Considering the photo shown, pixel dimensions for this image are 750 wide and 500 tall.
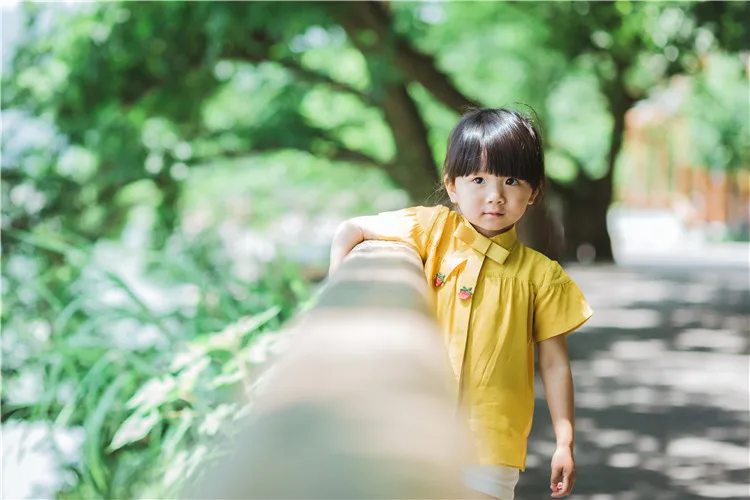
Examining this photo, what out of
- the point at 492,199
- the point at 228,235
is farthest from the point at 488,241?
the point at 228,235

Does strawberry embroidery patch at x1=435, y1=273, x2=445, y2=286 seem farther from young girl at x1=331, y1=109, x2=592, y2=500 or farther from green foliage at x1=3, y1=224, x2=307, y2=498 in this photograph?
green foliage at x1=3, y1=224, x2=307, y2=498

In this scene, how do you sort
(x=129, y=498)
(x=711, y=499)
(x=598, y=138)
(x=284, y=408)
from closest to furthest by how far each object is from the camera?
(x=284, y=408), (x=129, y=498), (x=711, y=499), (x=598, y=138)

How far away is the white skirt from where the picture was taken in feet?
7.42

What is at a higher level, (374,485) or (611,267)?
(374,485)

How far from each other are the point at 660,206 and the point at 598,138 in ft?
97.4

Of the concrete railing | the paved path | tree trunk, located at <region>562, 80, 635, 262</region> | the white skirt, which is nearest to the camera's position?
the concrete railing

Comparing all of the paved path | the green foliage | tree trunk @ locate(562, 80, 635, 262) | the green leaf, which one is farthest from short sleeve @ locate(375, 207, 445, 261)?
tree trunk @ locate(562, 80, 635, 262)

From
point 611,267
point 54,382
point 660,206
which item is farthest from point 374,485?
point 660,206

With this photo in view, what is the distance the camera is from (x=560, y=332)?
2367 mm

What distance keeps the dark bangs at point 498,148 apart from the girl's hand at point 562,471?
0.65 meters

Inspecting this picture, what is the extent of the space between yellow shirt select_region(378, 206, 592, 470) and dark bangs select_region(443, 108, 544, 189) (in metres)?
0.16

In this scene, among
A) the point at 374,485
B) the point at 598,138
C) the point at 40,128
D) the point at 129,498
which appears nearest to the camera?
the point at 374,485

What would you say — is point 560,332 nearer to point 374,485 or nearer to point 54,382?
point 374,485

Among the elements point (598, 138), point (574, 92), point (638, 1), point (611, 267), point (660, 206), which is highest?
point (638, 1)
